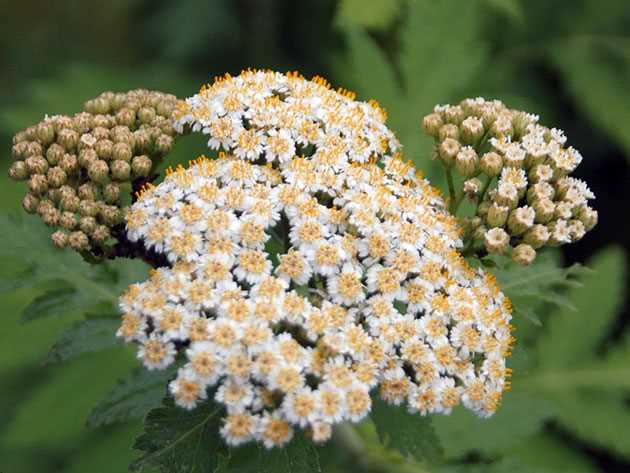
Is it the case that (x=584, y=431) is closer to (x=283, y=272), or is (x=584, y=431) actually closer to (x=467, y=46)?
(x=467, y=46)

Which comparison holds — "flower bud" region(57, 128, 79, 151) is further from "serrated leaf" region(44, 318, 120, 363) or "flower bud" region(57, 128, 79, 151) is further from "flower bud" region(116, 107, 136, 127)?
"serrated leaf" region(44, 318, 120, 363)

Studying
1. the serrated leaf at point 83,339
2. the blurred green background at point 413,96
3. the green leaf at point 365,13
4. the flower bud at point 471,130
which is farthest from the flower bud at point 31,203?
the green leaf at point 365,13

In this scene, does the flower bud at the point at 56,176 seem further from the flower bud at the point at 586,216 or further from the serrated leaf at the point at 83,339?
the flower bud at the point at 586,216

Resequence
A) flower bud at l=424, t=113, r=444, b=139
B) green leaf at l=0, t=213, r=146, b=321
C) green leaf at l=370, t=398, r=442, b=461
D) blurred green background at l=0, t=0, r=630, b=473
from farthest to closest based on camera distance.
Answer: blurred green background at l=0, t=0, r=630, b=473, flower bud at l=424, t=113, r=444, b=139, green leaf at l=0, t=213, r=146, b=321, green leaf at l=370, t=398, r=442, b=461

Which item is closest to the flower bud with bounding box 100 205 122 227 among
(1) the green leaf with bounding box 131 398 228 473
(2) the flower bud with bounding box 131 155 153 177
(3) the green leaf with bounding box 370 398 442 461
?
(2) the flower bud with bounding box 131 155 153 177

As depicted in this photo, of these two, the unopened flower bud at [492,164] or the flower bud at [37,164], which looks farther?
the unopened flower bud at [492,164]

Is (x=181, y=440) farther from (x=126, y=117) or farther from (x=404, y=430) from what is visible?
(x=126, y=117)
